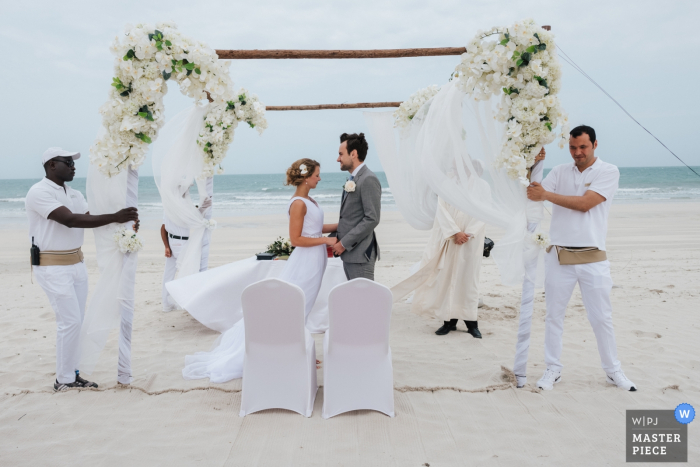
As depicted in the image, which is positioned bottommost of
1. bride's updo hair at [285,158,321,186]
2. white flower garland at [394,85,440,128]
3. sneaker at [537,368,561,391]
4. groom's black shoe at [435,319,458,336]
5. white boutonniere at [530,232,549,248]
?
groom's black shoe at [435,319,458,336]

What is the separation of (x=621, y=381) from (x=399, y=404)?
184cm

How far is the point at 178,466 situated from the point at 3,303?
6024 millimetres

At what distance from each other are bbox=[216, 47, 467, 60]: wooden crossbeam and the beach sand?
9.33 feet

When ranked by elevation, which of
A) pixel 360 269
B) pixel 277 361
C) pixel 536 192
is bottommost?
pixel 277 361

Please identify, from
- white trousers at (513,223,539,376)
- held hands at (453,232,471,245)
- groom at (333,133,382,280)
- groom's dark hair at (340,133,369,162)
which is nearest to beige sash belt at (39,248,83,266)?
groom at (333,133,382,280)

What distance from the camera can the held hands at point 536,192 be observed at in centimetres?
381

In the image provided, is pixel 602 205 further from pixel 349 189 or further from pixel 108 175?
pixel 108 175

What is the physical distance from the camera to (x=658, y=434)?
3.13 meters

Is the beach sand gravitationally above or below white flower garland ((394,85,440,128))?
below

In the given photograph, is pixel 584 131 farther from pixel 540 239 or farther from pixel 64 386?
pixel 64 386

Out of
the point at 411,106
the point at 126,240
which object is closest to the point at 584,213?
the point at 411,106

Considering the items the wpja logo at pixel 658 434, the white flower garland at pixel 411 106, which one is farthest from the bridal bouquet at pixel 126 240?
the wpja logo at pixel 658 434

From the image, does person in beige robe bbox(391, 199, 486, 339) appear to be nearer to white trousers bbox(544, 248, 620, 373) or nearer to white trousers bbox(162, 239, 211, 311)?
white trousers bbox(544, 248, 620, 373)

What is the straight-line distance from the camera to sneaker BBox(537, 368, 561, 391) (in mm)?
3992
